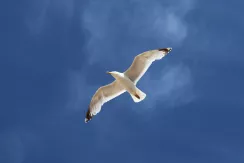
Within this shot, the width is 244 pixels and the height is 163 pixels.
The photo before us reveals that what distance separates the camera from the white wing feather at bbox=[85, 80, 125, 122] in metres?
27.5

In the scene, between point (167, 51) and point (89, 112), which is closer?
point (167, 51)

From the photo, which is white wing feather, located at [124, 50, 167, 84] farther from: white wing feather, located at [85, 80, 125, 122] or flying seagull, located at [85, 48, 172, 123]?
white wing feather, located at [85, 80, 125, 122]

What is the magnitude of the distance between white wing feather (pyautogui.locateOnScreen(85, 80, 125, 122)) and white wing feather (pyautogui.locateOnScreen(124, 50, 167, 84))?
75cm

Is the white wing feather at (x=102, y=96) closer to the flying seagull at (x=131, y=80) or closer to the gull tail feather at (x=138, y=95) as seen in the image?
the flying seagull at (x=131, y=80)

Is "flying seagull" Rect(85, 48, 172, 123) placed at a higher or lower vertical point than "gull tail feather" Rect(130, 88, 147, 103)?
higher

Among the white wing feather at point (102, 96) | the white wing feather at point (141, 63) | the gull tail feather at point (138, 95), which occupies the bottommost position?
the gull tail feather at point (138, 95)

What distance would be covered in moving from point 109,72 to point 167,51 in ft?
7.47

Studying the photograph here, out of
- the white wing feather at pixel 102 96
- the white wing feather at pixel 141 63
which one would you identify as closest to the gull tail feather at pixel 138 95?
the white wing feather at pixel 141 63

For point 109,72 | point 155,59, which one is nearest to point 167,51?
point 155,59

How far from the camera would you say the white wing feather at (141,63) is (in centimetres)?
2636

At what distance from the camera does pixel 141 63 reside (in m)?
26.6

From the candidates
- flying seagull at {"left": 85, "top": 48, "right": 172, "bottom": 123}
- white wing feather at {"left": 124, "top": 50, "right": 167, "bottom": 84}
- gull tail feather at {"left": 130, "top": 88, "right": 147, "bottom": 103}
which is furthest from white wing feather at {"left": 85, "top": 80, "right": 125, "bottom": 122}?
gull tail feather at {"left": 130, "top": 88, "right": 147, "bottom": 103}

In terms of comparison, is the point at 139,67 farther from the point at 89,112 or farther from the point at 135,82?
the point at 89,112

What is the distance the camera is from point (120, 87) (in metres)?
27.5
